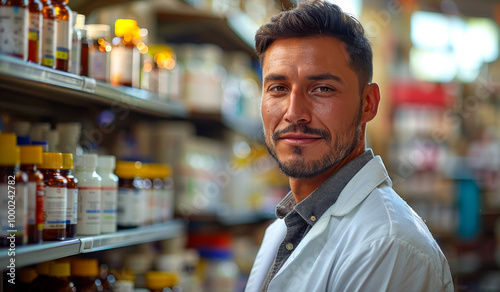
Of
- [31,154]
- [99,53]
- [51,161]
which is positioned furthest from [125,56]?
[31,154]

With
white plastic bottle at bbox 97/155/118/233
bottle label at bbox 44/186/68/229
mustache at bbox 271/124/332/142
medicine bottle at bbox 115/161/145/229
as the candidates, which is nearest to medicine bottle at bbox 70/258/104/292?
white plastic bottle at bbox 97/155/118/233

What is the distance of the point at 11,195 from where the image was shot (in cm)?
138

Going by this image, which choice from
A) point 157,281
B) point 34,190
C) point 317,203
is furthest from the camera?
point 157,281

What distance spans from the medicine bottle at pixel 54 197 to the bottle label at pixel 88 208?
0.21 meters

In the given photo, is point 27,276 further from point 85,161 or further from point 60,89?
point 60,89

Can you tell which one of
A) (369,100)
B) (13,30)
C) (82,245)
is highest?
(13,30)

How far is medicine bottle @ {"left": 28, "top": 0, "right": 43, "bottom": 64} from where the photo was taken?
5.12 ft

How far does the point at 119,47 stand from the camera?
2.33 m

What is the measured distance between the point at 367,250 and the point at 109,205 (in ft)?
3.28

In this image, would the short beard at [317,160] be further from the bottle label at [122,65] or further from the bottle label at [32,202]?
the bottle label at [122,65]

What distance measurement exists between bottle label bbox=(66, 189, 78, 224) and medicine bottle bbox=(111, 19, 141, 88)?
687 mm

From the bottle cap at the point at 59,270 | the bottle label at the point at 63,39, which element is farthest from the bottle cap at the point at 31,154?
the bottle cap at the point at 59,270

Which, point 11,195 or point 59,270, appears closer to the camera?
point 11,195

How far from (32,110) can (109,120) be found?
0.56 metres
